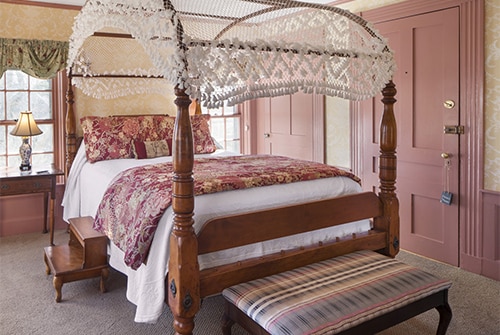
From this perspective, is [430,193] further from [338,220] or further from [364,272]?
[364,272]

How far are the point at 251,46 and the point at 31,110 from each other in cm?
336

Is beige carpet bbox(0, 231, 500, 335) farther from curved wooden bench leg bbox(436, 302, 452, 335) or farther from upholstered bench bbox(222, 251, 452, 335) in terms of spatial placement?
upholstered bench bbox(222, 251, 452, 335)

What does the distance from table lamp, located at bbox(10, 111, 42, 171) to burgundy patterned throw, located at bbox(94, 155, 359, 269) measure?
4.81ft

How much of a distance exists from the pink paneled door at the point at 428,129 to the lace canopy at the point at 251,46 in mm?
1193

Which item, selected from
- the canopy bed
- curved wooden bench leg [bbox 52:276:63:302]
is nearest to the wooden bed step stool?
curved wooden bench leg [bbox 52:276:63:302]

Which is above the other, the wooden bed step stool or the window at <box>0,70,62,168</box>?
the window at <box>0,70,62,168</box>

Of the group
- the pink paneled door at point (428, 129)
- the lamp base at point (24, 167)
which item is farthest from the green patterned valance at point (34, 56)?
the pink paneled door at point (428, 129)

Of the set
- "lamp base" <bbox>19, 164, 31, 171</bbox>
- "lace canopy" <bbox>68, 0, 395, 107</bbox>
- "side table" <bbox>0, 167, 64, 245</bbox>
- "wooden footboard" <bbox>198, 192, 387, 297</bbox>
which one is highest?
"lace canopy" <bbox>68, 0, 395, 107</bbox>

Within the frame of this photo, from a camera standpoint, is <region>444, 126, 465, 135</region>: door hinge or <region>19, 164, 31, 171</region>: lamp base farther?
<region>19, 164, 31, 171</region>: lamp base

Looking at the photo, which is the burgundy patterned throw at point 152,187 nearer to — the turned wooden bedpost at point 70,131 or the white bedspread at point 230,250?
the white bedspread at point 230,250

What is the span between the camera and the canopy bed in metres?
1.91

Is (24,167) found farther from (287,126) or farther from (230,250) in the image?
(287,126)

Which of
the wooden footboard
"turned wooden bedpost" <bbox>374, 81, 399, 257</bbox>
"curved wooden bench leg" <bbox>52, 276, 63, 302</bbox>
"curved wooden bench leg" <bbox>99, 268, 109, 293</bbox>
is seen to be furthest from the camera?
"curved wooden bench leg" <bbox>99, 268, 109, 293</bbox>

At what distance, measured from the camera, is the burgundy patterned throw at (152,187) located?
2.29m
